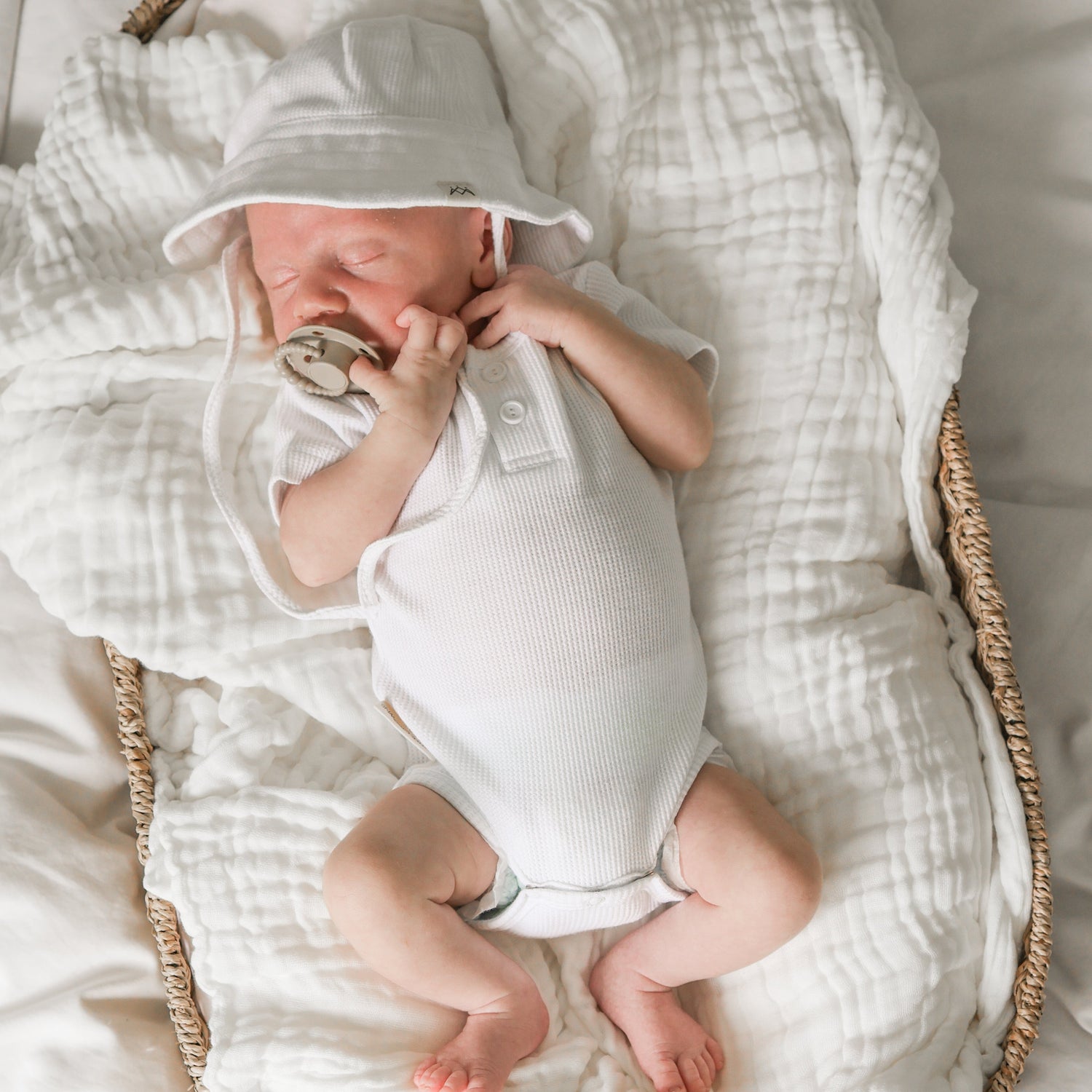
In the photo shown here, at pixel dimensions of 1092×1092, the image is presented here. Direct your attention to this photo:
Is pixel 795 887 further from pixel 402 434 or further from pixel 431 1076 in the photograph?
pixel 402 434

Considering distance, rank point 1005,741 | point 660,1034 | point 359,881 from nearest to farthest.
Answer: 1. point 359,881
2. point 660,1034
3. point 1005,741

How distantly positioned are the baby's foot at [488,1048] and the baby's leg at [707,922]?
121 millimetres

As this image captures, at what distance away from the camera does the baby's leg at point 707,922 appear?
115cm

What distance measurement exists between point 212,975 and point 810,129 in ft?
4.58

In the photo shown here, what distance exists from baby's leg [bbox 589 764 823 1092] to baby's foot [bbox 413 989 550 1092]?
121 mm

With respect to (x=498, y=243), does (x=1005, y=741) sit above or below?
below

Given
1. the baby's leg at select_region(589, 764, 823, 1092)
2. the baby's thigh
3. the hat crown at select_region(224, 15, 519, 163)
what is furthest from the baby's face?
the baby's leg at select_region(589, 764, 823, 1092)

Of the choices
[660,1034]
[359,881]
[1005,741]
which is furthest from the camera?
[1005,741]

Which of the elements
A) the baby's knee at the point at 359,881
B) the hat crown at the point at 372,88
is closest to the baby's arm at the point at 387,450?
the hat crown at the point at 372,88

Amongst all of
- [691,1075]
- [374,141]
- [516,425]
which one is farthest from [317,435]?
[691,1075]

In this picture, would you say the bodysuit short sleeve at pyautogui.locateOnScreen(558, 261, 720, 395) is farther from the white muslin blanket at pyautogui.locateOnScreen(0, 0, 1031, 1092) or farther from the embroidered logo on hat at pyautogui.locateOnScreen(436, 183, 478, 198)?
the embroidered logo on hat at pyautogui.locateOnScreen(436, 183, 478, 198)

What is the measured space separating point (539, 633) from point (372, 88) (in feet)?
2.25

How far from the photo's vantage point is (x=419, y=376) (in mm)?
1185

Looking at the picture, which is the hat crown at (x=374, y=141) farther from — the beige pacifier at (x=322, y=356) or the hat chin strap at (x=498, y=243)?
the beige pacifier at (x=322, y=356)
